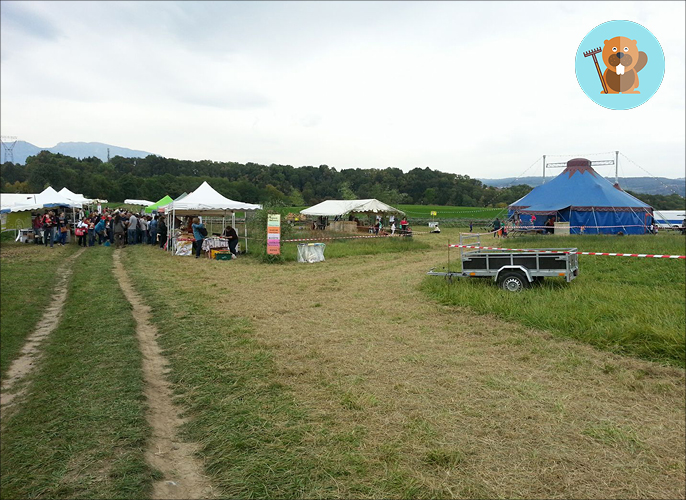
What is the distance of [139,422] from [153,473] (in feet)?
3.01

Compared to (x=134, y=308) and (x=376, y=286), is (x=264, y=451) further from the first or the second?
(x=376, y=286)

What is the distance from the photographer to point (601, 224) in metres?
28.4

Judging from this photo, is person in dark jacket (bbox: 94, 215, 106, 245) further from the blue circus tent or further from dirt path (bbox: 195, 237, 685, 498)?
the blue circus tent

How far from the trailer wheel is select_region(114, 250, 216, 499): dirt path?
727cm

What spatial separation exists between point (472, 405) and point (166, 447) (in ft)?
9.13

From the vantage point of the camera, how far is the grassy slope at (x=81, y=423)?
9.24 ft

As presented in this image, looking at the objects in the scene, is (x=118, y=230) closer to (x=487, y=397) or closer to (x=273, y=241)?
(x=273, y=241)

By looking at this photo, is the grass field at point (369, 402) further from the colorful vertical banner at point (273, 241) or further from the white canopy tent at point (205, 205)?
the white canopy tent at point (205, 205)

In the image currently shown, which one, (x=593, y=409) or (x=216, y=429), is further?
(x=593, y=409)

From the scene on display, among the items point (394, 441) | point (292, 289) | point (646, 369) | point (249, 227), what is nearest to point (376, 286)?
point (292, 289)

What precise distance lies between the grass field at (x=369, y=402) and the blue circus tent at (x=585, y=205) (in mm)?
20629

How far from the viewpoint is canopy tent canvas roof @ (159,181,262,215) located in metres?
18.6

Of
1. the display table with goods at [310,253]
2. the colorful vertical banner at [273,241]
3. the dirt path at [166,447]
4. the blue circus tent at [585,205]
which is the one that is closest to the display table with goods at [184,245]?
the colorful vertical banner at [273,241]

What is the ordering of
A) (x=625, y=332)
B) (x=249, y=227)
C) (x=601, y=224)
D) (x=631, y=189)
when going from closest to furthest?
(x=625, y=332) → (x=249, y=227) → (x=601, y=224) → (x=631, y=189)
